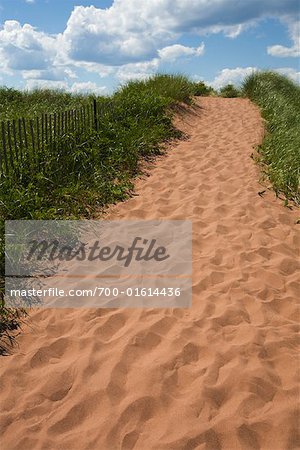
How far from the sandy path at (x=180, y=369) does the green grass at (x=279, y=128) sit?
1.98 metres

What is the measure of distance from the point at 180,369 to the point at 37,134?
459cm

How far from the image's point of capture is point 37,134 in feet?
20.5

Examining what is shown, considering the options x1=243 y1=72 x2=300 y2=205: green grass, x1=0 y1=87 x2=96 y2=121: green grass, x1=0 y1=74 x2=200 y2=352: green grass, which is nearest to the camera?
x1=0 y1=74 x2=200 y2=352: green grass

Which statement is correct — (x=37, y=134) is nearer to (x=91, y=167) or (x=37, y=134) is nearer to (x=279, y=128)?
(x=91, y=167)

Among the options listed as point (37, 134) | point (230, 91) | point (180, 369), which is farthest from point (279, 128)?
point (230, 91)

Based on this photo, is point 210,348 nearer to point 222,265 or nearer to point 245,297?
point 245,297

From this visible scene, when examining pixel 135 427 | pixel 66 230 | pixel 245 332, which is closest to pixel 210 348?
pixel 245 332

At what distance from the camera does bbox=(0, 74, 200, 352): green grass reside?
518 centimetres

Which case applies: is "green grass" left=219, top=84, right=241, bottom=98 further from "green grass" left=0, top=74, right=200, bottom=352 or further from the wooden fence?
the wooden fence

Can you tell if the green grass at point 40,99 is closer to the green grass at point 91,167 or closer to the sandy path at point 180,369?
the green grass at point 91,167

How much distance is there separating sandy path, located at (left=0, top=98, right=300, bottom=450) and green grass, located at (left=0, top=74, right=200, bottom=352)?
0.76 meters

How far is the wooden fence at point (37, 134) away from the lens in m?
5.52

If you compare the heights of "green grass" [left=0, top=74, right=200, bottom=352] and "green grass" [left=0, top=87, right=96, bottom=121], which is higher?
"green grass" [left=0, top=87, right=96, bottom=121]

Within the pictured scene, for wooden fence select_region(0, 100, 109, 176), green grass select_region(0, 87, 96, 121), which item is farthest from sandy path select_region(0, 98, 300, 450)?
green grass select_region(0, 87, 96, 121)
